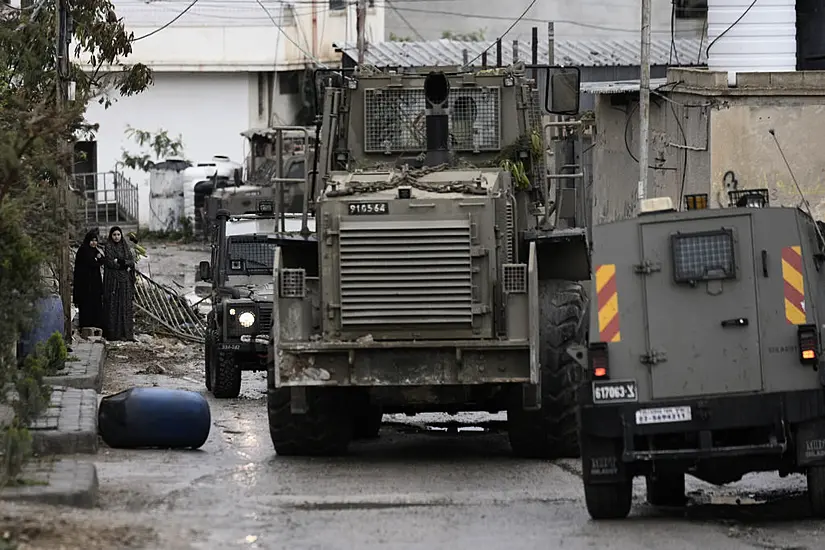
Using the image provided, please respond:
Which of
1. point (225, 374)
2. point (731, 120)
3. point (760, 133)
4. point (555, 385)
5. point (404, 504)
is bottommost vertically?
point (404, 504)

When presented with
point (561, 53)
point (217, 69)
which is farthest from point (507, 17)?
point (561, 53)

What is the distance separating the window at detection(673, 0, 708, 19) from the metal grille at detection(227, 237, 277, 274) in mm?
22839

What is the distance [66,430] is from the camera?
13156mm

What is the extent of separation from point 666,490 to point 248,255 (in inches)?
394

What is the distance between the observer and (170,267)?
120ft

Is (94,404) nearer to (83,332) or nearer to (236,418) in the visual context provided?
(236,418)

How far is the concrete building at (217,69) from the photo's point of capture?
51.1 metres

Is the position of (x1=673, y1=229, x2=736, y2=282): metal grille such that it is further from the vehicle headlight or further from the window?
the window

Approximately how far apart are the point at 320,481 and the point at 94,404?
10.4 feet

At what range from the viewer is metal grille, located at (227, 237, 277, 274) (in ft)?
67.2

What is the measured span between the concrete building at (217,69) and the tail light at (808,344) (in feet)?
134

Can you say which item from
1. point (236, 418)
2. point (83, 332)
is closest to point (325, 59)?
point (83, 332)

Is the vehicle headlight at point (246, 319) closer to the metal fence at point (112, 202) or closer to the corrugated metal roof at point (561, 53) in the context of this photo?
the metal fence at point (112, 202)

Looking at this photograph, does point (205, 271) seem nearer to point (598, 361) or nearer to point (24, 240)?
point (24, 240)
